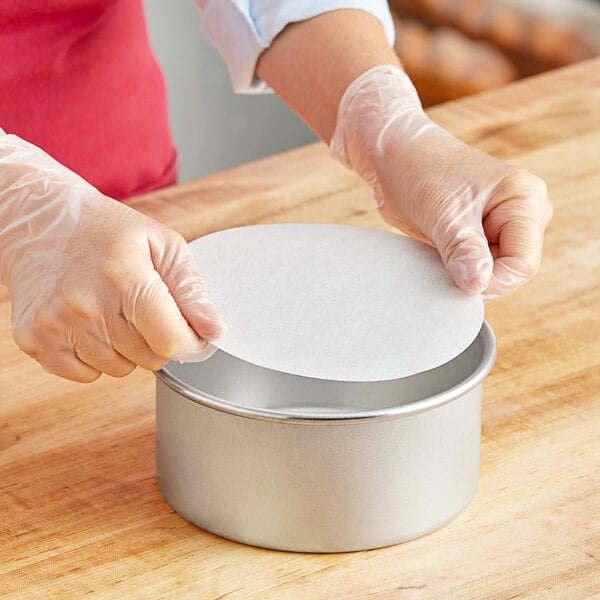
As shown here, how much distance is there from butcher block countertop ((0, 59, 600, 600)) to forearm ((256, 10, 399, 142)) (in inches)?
4.7

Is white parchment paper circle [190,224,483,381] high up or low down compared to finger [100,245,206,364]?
down

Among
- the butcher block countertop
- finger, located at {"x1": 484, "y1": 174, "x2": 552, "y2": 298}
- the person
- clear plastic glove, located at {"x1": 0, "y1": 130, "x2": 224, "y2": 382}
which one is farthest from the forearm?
clear plastic glove, located at {"x1": 0, "y1": 130, "x2": 224, "y2": 382}

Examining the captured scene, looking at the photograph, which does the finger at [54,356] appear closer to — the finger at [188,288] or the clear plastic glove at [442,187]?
the finger at [188,288]

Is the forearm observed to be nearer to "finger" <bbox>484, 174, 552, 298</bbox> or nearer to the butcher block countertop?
the butcher block countertop

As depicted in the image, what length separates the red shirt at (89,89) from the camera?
1209 mm

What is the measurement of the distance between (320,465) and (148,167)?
28.1 inches

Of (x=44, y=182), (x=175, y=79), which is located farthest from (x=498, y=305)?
(x=175, y=79)

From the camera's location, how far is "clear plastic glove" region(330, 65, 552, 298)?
920 mm

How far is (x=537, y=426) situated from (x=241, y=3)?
563 millimetres

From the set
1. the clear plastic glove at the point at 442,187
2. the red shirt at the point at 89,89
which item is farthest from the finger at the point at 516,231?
the red shirt at the point at 89,89

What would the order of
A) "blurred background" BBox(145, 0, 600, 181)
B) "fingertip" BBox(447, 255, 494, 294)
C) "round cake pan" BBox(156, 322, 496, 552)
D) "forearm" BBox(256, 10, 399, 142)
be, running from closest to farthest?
"round cake pan" BBox(156, 322, 496, 552) → "fingertip" BBox(447, 255, 494, 294) → "forearm" BBox(256, 10, 399, 142) → "blurred background" BBox(145, 0, 600, 181)

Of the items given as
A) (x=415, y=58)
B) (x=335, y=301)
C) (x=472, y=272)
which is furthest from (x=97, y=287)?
(x=415, y=58)

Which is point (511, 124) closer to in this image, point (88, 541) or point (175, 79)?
point (88, 541)

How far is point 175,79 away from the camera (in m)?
2.73
